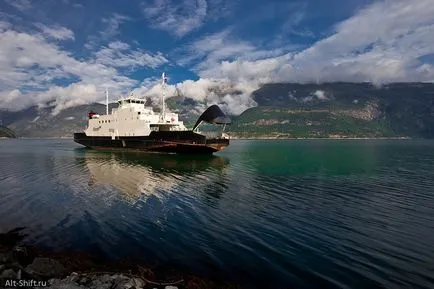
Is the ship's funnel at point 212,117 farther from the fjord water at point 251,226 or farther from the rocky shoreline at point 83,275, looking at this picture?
the rocky shoreline at point 83,275

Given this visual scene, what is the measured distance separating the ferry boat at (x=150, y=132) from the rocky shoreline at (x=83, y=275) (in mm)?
51483

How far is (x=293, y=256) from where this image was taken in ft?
45.1

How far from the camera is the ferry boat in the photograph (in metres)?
64.9

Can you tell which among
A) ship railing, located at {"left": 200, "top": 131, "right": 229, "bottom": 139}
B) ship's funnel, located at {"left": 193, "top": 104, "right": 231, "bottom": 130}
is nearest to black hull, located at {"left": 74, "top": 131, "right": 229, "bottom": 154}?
ship railing, located at {"left": 200, "top": 131, "right": 229, "bottom": 139}

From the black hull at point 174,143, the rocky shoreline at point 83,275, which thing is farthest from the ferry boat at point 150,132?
the rocky shoreline at point 83,275

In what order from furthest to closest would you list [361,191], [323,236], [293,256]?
[361,191] < [323,236] < [293,256]

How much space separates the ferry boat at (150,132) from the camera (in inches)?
2557

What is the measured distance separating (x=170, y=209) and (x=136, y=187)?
988 centimetres

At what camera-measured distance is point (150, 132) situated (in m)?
71.0

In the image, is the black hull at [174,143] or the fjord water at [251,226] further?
the black hull at [174,143]

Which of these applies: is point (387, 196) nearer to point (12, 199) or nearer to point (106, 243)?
point (106, 243)

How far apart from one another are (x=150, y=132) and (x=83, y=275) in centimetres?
6143

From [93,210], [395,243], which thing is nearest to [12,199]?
[93,210]

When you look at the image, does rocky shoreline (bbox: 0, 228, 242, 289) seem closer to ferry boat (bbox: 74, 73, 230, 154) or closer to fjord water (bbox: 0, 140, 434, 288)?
fjord water (bbox: 0, 140, 434, 288)
